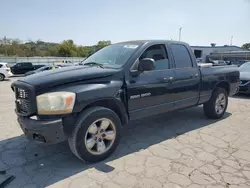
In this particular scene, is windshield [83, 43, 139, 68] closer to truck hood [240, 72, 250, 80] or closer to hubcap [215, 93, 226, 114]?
hubcap [215, 93, 226, 114]

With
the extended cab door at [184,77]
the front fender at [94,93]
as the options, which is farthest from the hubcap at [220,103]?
the front fender at [94,93]

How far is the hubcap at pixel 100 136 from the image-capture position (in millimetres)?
3253

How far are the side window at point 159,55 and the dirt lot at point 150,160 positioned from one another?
4.73ft

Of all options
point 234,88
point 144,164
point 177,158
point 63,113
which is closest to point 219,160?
point 177,158

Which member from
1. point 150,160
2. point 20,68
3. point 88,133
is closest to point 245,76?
point 150,160

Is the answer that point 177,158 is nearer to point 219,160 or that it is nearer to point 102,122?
point 219,160

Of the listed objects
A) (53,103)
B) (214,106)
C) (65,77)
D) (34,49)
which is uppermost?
(34,49)

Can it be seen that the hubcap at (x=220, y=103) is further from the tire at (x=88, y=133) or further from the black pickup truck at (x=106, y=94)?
the tire at (x=88, y=133)

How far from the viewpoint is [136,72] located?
374 centimetres

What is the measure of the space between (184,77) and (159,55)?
2.41ft

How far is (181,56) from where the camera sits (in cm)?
472

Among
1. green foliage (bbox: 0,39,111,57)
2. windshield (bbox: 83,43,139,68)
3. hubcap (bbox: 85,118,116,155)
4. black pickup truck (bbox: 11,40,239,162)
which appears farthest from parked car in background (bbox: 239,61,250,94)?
green foliage (bbox: 0,39,111,57)

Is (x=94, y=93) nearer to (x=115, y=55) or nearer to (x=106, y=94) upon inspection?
(x=106, y=94)

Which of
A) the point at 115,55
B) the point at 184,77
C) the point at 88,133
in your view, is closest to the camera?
the point at 88,133
